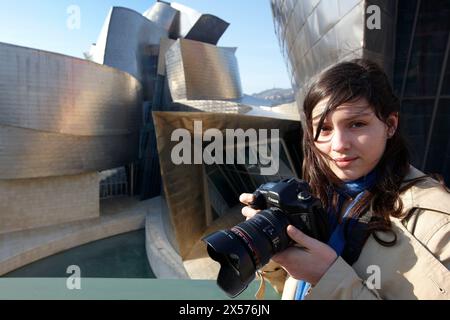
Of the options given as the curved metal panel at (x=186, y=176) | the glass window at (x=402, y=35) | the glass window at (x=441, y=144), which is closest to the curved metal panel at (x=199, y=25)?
the curved metal panel at (x=186, y=176)

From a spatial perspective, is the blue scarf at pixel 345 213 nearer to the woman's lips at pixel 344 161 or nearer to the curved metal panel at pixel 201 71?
the woman's lips at pixel 344 161

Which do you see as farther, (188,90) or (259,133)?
(188,90)

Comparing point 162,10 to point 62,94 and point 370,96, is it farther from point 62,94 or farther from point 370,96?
point 370,96

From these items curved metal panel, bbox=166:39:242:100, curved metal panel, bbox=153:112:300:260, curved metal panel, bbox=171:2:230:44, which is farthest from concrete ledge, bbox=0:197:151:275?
curved metal panel, bbox=171:2:230:44

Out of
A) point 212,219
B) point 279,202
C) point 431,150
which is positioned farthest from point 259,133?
point 279,202

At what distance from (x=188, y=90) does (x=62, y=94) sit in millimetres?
6477

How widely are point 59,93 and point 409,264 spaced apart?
12.2 m

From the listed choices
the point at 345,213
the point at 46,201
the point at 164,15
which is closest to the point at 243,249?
the point at 345,213

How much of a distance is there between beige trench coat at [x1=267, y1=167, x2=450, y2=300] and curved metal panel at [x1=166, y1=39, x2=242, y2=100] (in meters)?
15.3

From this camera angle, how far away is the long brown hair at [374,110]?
0.99m

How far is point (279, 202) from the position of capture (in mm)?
1131

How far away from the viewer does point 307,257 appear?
0.96m

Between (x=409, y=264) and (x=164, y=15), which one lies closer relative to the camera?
(x=409, y=264)

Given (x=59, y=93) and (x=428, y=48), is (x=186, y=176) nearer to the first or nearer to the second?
(x=428, y=48)
